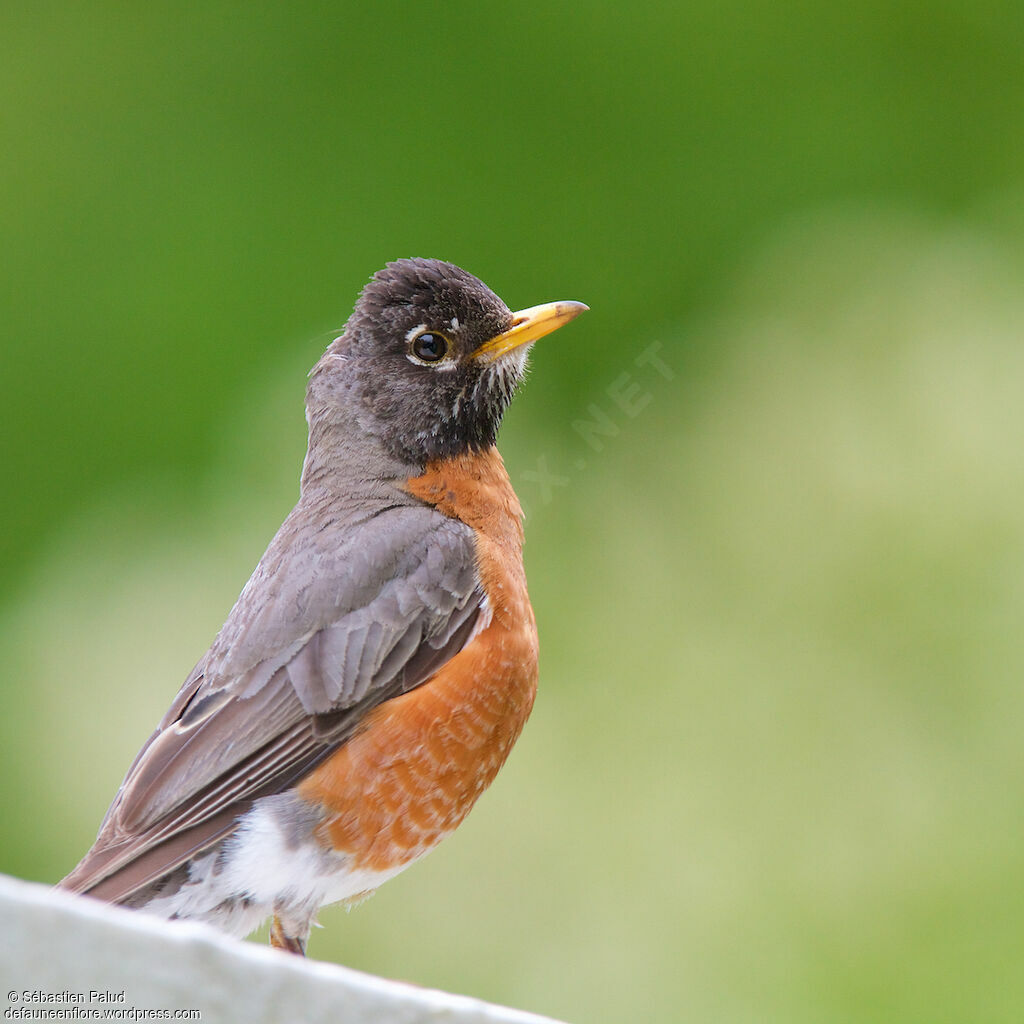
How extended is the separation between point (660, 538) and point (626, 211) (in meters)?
1.04

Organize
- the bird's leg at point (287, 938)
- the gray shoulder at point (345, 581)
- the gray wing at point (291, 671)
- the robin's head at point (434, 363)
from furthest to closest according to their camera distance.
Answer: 1. the robin's head at point (434, 363)
2. the gray shoulder at point (345, 581)
3. the bird's leg at point (287, 938)
4. the gray wing at point (291, 671)

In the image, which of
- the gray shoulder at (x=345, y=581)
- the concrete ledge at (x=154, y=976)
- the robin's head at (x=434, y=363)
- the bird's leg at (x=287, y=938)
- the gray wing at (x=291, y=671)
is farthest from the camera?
the robin's head at (x=434, y=363)

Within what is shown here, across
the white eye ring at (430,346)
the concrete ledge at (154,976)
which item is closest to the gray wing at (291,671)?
the white eye ring at (430,346)

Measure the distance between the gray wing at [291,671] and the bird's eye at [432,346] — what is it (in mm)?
372

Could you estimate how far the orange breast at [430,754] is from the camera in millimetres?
2492

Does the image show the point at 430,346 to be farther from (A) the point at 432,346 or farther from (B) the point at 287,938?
(B) the point at 287,938

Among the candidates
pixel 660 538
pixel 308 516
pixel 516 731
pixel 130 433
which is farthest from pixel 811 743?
pixel 130 433

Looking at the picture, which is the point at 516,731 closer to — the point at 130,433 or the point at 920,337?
the point at 130,433

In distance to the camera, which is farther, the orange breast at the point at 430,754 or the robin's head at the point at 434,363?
the robin's head at the point at 434,363

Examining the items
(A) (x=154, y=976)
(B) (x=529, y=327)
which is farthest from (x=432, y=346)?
(A) (x=154, y=976)

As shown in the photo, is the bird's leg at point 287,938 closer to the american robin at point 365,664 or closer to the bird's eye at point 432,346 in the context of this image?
the american robin at point 365,664

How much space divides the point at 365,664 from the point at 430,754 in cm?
24

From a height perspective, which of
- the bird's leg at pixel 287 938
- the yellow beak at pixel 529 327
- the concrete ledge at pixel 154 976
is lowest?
the bird's leg at pixel 287 938

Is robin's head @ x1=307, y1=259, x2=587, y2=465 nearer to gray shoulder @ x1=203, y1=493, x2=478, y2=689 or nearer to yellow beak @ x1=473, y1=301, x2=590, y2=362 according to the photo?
yellow beak @ x1=473, y1=301, x2=590, y2=362
